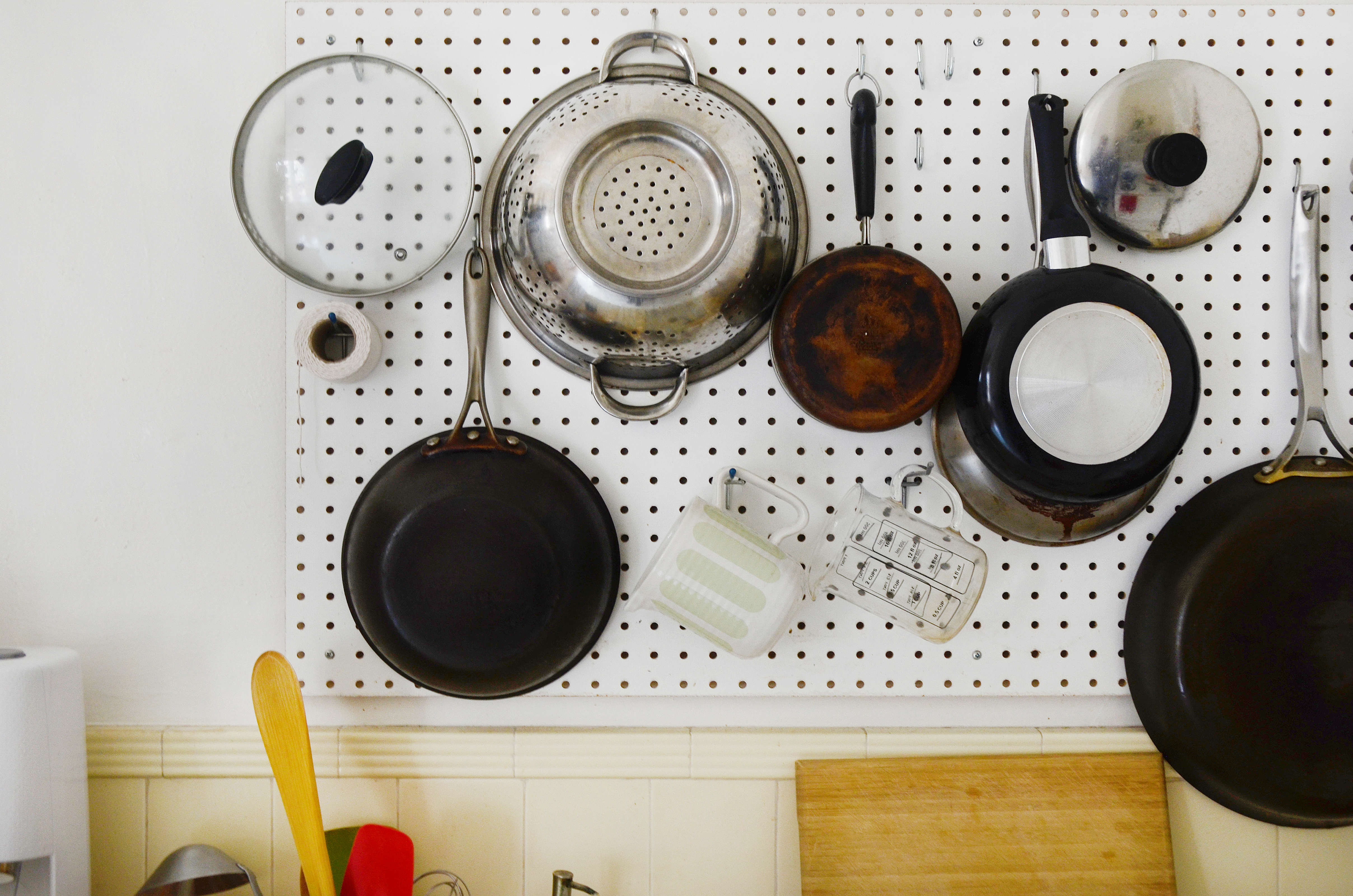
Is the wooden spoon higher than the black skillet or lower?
lower

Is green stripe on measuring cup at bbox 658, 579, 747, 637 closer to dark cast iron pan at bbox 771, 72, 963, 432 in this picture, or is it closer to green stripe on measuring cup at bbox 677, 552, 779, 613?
green stripe on measuring cup at bbox 677, 552, 779, 613

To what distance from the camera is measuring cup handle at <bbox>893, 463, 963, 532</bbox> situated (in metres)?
0.79

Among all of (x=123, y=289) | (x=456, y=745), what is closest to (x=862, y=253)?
(x=456, y=745)

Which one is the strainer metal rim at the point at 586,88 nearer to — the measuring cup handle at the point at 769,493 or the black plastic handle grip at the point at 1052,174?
the measuring cup handle at the point at 769,493

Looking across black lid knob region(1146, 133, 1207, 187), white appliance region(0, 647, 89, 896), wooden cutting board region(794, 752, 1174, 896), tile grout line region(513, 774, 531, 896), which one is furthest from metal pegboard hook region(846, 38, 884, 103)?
white appliance region(0, 647, 89, 896)

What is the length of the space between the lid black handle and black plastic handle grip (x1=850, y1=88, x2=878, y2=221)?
52 centimetres

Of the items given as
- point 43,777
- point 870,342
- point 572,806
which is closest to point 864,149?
point 870,342

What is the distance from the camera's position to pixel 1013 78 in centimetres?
87

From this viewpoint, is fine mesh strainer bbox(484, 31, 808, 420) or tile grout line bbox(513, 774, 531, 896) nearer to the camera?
fine mesh strainer bbox(484, 31, 808, 420)

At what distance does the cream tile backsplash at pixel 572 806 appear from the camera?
0.89 m

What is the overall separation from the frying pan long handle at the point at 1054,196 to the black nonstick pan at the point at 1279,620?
0.98 feet

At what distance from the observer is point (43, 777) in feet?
2.56

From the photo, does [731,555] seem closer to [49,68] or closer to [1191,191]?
[1191,191]

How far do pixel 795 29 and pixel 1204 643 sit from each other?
2.80 feet
